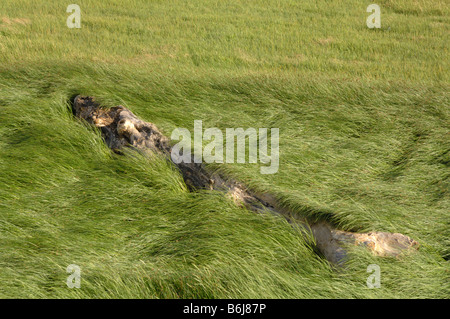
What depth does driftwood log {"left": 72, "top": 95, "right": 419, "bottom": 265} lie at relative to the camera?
3.97 meters

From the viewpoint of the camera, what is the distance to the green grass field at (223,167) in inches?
147

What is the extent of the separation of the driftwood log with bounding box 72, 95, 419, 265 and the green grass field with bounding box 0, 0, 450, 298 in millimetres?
106

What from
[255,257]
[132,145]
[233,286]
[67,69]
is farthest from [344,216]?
[67,69]

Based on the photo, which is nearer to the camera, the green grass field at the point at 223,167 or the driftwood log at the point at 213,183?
the green grass field at the point at 223,167

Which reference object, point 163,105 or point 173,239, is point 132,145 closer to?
point 163,105

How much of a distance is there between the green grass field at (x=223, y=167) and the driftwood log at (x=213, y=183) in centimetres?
11

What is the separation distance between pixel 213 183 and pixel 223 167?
0.20 m

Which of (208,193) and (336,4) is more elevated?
(336,4)

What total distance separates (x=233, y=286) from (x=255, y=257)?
484 mm

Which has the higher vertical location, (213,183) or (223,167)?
(223,167)

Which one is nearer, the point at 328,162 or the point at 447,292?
the point at 447,292

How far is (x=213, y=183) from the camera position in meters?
5.15

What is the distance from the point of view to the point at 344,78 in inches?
304

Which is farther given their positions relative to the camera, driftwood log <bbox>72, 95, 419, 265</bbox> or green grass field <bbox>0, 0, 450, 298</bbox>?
driftwood log <bbox>72, 95, 419, 265</bbox>
